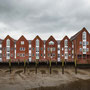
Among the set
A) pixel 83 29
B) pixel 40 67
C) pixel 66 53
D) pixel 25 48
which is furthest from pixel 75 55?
pixel 25 48

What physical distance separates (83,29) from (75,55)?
43.2 feet

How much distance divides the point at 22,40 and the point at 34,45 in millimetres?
6653

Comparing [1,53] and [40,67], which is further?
[1,53]

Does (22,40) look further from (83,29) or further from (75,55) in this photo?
(83,29)

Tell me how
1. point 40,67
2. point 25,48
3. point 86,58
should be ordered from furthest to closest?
point 25,48, point 86,58, point 40,67

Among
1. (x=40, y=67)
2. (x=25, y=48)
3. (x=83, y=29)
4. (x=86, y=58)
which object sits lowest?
(x=40, y=67)

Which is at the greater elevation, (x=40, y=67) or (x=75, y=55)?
(x=75, y=55)

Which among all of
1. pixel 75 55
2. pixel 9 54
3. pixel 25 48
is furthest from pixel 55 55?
pixel 9 54

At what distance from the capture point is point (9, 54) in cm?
4531

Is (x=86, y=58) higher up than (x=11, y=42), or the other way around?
(x=11, y=42)

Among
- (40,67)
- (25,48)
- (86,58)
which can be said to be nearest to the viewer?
(40,67)

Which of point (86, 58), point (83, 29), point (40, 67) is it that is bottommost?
point (40, 67)

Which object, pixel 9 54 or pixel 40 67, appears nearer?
pixel 40 67

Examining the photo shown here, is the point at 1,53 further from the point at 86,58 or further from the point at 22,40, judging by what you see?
the point at 86,58
